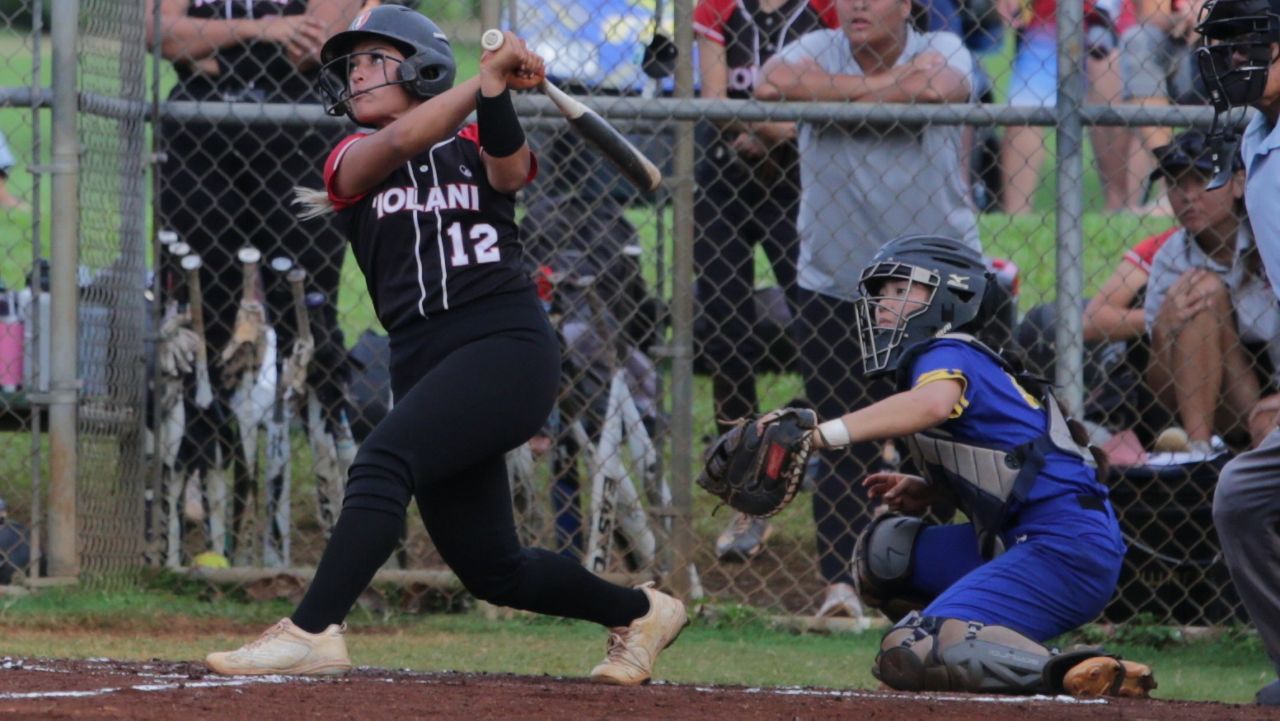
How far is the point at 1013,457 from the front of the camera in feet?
15.0

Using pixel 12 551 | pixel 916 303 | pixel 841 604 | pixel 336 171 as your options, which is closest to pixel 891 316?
pixel 916 303

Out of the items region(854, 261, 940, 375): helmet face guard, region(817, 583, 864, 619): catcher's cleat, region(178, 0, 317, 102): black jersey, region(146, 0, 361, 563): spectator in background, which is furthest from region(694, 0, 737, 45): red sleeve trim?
region(854, 261, 940, 375): helmet face guard

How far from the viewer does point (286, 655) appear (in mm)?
3961

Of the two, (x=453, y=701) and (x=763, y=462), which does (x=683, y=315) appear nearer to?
(x=763, y=462)

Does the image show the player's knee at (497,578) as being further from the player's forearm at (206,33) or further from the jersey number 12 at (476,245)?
the player's forearm at (206,33)

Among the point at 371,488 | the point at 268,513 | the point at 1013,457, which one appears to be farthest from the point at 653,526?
the point at 371,488

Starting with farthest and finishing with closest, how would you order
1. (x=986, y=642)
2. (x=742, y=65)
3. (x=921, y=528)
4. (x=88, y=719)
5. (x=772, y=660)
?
(x=742, y=65), (x=772, y=660), (x=921, y=528), (x=986, y=642), (x=88, y=719)

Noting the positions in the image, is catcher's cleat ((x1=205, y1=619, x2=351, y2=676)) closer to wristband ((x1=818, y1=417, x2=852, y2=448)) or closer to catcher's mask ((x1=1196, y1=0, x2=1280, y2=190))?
wristband ((x1=818, y1=417, x2=852, y2=448))

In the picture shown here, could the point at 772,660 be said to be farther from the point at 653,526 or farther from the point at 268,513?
the point at 268,513

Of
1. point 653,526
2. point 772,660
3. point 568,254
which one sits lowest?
point 772,660

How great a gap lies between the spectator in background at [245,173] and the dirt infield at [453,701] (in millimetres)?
2490

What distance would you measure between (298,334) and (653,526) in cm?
157

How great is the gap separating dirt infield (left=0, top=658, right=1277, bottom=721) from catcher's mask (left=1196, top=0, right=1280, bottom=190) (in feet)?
4.78

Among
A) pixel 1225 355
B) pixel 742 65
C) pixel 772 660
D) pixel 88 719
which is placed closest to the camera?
pixel 88 719
